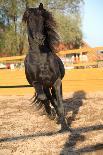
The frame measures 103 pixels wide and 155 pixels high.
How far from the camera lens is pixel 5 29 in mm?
29641

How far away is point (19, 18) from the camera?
29203mm

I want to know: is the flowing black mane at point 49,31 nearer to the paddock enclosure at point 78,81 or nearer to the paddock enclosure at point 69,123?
the paddock enclosure at point 69,123

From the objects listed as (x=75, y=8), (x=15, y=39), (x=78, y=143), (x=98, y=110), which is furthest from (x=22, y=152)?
(x=75, y=8)

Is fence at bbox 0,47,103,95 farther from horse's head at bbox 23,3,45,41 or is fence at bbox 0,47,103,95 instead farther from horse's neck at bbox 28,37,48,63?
horse's head at bbox 23,3,45,41

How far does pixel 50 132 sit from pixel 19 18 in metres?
23.3

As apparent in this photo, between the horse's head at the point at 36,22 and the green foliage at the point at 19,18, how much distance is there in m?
21.3

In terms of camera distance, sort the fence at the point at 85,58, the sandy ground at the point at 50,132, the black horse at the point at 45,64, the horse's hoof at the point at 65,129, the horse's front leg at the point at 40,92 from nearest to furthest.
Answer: the sandy ground at the point at 50,132 → the horse's hoof at the point at 65,129 → the black horse at the point at 45,64 → the horse's front leg at the point at 40,92 → the fence at the point at 85,58

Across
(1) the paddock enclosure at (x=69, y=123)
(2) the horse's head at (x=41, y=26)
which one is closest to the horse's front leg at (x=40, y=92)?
(1) the paddock enclosure at (x=69, y=123)

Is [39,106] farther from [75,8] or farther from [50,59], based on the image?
[75,8]

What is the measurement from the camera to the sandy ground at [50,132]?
211 inches

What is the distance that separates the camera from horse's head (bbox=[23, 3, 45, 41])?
6281 mm

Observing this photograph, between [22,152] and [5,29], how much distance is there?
24931mm

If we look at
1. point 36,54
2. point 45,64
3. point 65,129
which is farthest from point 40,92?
point 65,129

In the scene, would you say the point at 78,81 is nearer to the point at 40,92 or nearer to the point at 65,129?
the point at 40,92
